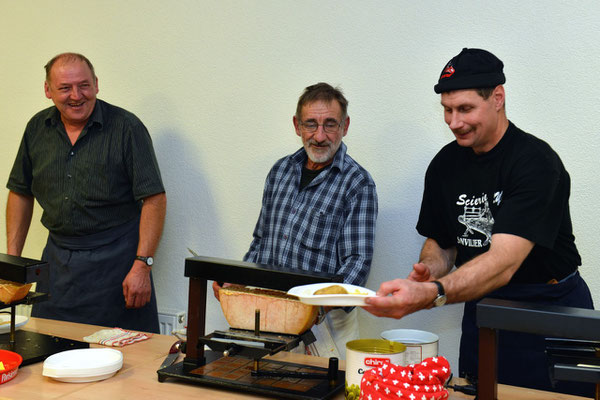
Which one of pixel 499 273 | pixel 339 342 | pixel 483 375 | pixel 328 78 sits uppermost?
pixel 328 78

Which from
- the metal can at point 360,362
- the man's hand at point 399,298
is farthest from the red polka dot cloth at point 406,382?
the man's hand at point 399,298

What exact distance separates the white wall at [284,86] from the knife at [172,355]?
1.39 meters

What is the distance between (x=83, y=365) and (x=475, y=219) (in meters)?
1.40

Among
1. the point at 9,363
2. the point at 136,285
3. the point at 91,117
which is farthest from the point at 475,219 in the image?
the point at 91,117

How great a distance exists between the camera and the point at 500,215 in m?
2.06

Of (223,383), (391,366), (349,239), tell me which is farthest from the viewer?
(349,239)

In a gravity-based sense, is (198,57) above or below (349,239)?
above

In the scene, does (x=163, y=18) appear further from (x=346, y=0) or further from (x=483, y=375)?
(x=483, y=375)

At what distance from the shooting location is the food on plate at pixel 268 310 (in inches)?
72.0

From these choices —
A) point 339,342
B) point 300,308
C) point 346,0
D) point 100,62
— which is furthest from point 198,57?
point 300,308

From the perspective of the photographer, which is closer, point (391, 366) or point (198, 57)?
point (391, 366)

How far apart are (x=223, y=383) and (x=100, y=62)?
264 centimetres

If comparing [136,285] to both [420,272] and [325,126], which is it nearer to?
[325,126]

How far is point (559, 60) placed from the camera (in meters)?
2.81
